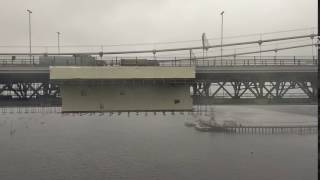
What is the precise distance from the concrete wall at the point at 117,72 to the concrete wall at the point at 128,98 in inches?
65.9

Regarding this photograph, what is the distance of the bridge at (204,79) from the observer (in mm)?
37312

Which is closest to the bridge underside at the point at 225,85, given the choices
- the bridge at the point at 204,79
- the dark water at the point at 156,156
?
the bridge at the point at 204,79

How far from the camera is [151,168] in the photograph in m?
58.2

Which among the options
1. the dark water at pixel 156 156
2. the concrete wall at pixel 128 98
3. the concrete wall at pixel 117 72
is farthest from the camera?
the dark water at pixel 156 156

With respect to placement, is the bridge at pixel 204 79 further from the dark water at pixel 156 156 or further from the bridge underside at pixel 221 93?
the dark water at pixel 156 156

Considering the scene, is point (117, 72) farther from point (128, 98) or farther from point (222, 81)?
point (222, 81)

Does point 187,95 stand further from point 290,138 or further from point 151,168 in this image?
point 290,138

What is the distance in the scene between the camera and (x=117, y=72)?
117 feet

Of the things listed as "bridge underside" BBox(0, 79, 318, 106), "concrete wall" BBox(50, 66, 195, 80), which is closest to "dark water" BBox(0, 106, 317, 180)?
"bridge underside" BBox(0, 79, 318, 106)

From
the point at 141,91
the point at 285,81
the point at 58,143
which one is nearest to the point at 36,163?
the point at 58,143

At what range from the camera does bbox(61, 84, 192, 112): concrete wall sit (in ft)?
121

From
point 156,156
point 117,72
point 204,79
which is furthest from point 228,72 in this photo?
point 156,156

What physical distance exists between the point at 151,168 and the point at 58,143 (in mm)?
32119

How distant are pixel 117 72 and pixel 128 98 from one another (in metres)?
2.70
